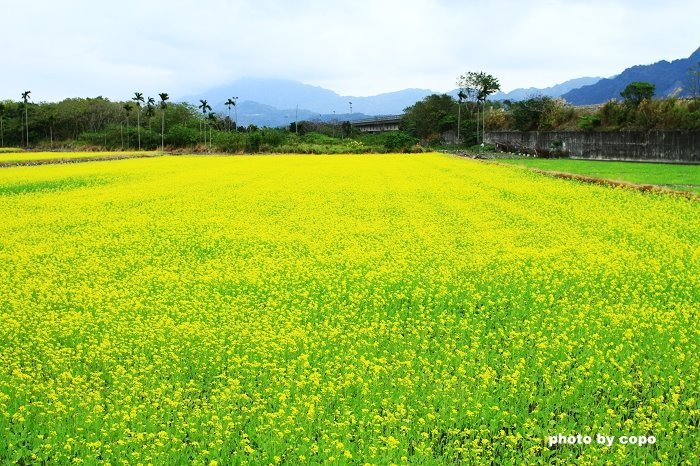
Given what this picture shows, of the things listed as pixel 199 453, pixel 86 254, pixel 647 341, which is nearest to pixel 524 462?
pixel 199 453

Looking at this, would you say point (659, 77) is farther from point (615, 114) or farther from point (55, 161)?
point (55, 161)

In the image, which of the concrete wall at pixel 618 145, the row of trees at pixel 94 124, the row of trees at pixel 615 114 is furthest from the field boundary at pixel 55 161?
the row of trees at pixel 615 114

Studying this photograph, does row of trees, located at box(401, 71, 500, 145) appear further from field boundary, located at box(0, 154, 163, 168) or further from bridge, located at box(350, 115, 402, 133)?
field boundary, located at box(0, 154, 163, 168)

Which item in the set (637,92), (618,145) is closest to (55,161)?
(618,145)

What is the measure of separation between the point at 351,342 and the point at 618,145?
44.9 metres

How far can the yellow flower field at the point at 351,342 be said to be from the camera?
5398 mm

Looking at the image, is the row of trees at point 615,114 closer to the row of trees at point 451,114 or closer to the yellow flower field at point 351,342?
the row of trees at point 451,114

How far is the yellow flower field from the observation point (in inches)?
213

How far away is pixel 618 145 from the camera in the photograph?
46.8 metres

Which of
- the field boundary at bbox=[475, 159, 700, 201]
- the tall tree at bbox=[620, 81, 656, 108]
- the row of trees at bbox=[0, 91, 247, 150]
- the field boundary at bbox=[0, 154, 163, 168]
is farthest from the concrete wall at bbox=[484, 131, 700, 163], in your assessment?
the row of trees at bbox=[0, 91, 247, 150]

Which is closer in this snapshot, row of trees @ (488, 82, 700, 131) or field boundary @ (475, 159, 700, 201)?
field boundary @ (475, 159, 700, 201)

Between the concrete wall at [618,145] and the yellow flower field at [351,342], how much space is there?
94.4 ft

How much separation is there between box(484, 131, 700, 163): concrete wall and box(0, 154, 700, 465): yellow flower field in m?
28.8

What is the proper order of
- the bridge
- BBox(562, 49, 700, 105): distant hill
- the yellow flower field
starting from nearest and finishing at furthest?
the yellow flower field, the bridge, BBox(562, 49, 700, 105): distant hill
